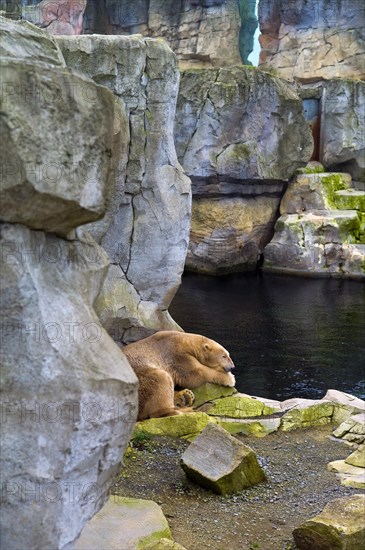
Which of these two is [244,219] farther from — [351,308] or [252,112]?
[351,308]

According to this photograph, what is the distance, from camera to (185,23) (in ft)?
110

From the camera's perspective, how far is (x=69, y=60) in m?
9.80

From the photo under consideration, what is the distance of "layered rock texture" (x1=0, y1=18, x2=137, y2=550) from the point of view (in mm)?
2725

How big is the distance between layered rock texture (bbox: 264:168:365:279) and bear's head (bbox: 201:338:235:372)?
14236 mm

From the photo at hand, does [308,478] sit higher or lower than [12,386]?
lower

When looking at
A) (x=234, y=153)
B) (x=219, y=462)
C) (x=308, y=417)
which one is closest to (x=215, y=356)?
(x=308, y=417)

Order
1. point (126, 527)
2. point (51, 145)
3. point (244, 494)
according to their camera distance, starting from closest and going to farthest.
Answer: point (51, 145), point (126, 527), point (244, 494)

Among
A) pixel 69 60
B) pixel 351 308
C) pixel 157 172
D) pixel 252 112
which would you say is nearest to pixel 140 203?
pixel 157 172

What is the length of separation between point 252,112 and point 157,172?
1312cm

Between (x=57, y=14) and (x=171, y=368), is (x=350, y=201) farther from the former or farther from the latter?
(x=171, y=368)

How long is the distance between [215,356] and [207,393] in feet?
1.61

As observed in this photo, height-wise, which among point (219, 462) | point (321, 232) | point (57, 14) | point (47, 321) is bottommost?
point (219, 462)

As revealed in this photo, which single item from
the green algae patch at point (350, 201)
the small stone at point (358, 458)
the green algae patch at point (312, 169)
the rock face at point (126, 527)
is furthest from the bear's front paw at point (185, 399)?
the green algae patch at point (312, 169)

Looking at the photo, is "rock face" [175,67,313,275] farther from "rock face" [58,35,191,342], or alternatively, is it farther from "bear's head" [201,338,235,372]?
"bear's head" [201,338,235,372]
